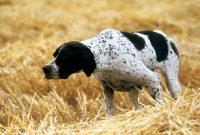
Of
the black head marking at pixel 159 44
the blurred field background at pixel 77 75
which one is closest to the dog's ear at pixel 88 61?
the blurred field background at pixel 77 75

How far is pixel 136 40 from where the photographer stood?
347cm

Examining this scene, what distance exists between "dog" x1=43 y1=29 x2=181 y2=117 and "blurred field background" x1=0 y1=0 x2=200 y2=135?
0.16 metres

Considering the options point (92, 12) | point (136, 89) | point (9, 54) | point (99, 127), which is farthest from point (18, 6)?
point (99, 127)

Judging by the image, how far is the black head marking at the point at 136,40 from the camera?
3.43 metres

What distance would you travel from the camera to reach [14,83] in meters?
4.79

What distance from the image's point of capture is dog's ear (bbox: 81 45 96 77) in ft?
10.1

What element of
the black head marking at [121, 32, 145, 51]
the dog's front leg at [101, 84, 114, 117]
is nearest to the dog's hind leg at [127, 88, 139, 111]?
the dog's front leg at [101, 84, 114, 117]

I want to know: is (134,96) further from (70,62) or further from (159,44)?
(70,62)

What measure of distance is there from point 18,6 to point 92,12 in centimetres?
157

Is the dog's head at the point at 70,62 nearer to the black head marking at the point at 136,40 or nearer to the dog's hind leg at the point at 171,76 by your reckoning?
the black head marking at the point at 136,40

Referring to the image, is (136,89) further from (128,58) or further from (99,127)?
(99,127)

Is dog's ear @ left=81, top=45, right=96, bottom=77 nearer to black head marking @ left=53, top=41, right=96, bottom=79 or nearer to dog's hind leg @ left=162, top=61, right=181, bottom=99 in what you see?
black head marking @ left=53, top=41, right=96, bottom=79

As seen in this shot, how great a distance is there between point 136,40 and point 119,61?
1.05 ft

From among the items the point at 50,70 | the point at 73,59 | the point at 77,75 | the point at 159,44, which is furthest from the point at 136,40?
the point at 77,75
